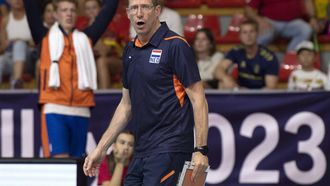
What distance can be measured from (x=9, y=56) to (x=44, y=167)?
5210 millimetres

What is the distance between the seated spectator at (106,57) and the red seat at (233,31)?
1.47 m

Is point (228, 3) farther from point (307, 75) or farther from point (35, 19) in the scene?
point (35, 19)

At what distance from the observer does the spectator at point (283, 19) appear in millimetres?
12453

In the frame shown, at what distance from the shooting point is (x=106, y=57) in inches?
468

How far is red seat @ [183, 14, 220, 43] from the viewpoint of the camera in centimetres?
1311

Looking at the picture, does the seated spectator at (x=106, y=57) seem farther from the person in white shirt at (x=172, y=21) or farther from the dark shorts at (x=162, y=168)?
the dark shorts at (x=162, y=168)

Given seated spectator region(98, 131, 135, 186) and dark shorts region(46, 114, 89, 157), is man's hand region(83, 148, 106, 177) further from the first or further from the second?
dark shorts region(46, 114, 89, 157)

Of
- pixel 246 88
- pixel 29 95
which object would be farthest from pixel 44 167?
pixel 246 88

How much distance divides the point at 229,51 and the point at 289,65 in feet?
3.46

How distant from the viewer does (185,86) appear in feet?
20.8

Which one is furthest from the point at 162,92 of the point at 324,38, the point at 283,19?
the point at 324,38

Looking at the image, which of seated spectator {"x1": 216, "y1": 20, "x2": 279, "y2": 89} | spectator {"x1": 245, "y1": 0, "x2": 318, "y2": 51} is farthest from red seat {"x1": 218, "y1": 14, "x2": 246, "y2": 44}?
seated spectator {"x1": 216, "y1": 20, "x2": 279, "y2": 89}

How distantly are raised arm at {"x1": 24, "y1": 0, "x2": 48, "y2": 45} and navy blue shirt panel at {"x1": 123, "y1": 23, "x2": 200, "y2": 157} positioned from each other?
8.46 ft

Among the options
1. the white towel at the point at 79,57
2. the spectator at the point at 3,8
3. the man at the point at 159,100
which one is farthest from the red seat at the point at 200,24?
the man at the point at 159,100
